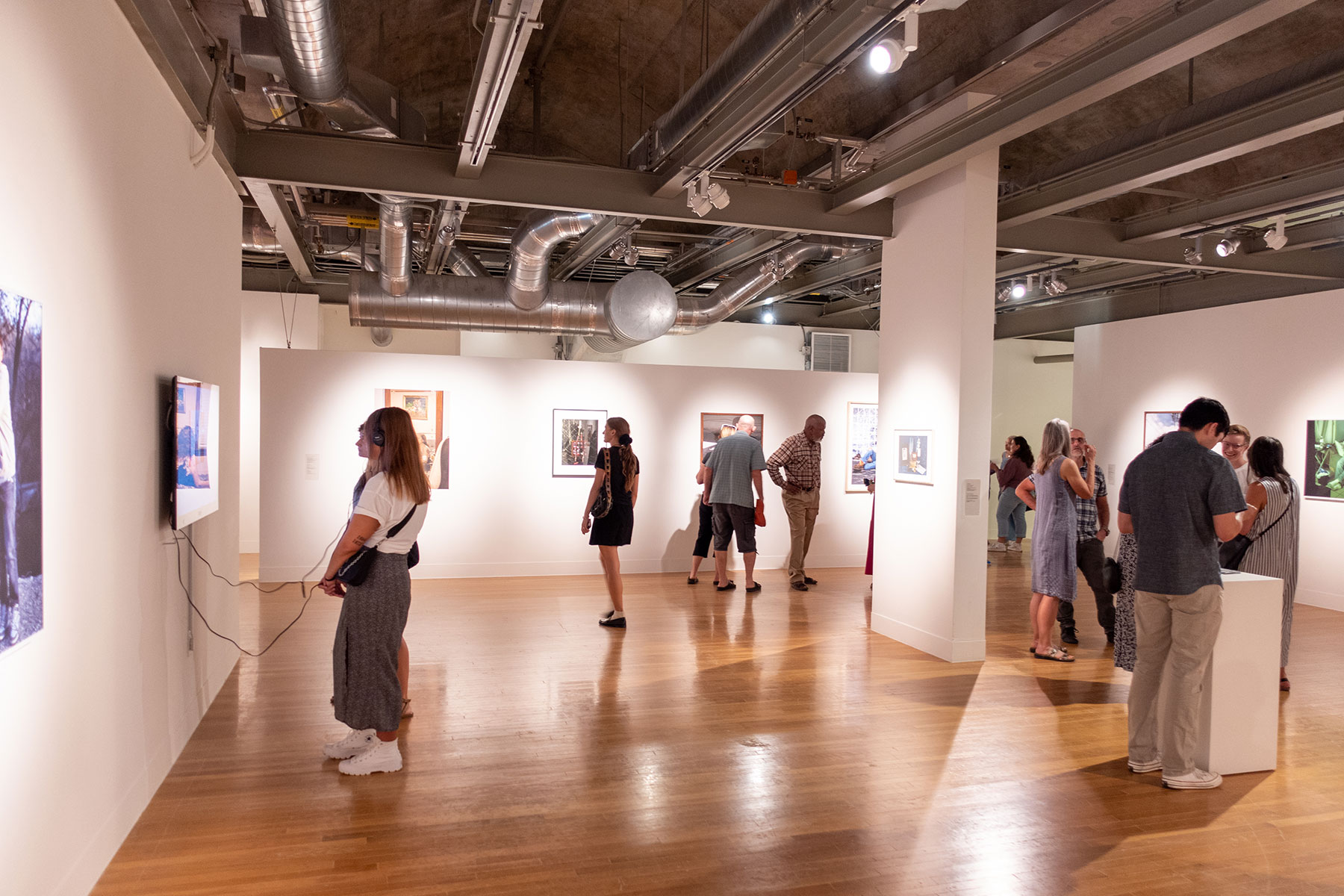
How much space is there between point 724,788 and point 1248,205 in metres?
6.62

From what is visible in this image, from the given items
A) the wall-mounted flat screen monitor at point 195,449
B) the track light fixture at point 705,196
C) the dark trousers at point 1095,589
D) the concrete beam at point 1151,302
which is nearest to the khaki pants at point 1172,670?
the dark trousers at point 1095,589

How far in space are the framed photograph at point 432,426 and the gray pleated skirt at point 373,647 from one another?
5855 mm

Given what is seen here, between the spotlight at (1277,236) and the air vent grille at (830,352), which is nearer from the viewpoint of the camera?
the spotlight at (1277,236)

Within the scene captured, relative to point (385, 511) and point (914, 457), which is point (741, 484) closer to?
point (914, 457)

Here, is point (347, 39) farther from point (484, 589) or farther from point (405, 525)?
point (484, 589)

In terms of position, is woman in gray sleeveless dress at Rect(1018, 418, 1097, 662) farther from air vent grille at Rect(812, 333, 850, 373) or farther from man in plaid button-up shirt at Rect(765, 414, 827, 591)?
air vent grille at Rect(812, 333, 850, 373)

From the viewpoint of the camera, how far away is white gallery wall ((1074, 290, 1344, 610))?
9.38 meters

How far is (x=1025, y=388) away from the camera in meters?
15.9

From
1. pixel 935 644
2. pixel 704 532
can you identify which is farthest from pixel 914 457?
pixel 704 532

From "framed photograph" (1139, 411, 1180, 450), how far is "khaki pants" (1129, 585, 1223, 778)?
779 centimetres

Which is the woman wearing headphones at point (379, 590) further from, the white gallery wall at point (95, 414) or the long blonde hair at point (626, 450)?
the long blonde hair at point (626, 450)

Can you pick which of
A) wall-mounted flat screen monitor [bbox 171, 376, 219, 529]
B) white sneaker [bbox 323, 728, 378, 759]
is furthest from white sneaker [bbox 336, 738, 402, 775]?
wall-mounted flat screen monitor [bbox 171, 376, 219, 529]

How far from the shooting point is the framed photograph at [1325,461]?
30.3ft

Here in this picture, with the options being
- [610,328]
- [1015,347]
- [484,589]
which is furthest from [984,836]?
[1015,347]
